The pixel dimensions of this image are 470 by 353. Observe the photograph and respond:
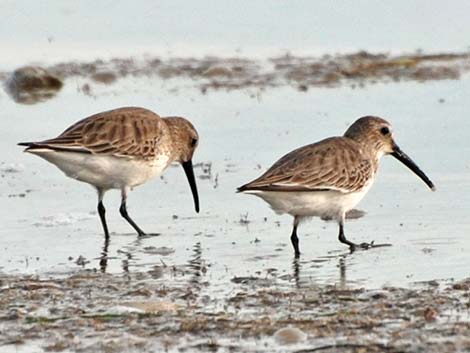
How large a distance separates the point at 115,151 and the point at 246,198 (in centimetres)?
143

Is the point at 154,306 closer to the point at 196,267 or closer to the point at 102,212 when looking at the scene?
the point at 196,267

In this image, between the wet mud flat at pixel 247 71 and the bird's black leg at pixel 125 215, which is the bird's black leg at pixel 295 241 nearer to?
the bird's black leg at pixel 125 215

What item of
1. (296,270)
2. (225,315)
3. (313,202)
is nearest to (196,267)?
(296,270)

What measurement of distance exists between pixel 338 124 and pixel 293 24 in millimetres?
6998

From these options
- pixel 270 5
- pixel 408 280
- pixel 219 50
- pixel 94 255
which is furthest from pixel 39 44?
pixel 408 280

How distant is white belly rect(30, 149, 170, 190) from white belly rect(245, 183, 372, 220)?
1.90 meters

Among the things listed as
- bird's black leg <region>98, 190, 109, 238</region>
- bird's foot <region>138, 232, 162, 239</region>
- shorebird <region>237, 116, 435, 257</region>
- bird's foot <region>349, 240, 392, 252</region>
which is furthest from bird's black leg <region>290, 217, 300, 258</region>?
bird's black leg <region>98, 190, 109, 238</region>

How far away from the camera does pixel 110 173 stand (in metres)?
12.9

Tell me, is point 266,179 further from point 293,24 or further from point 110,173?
point 293,24

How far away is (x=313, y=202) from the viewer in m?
11.7

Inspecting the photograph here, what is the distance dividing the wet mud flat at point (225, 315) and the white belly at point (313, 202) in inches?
50.6

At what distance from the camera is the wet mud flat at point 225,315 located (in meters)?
8.25

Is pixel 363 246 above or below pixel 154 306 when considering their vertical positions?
above

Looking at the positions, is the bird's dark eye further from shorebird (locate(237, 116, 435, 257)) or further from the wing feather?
the wing feather
